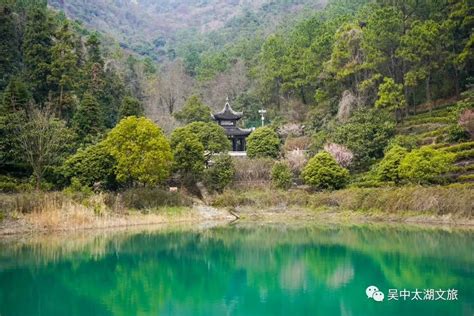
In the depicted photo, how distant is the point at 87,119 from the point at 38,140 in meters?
5.96

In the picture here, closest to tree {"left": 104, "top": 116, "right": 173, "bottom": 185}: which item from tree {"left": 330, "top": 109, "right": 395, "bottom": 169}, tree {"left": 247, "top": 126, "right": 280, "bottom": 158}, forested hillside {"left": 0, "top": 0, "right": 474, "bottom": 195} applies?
forested hillside {"left": 0, "top": 0, "right": 474, "bottom": 195}

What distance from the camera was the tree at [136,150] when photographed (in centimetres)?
3111

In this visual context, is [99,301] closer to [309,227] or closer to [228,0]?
[309,227]

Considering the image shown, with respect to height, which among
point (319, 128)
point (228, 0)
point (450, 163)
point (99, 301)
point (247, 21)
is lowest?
point (99, 301)

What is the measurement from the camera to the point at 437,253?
750 inches

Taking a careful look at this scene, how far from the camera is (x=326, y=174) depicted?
3400 centimetres

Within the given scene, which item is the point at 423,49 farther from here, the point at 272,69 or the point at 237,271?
the point at 237,271

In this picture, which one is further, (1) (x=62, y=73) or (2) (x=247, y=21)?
(2) (x=247, y=21)

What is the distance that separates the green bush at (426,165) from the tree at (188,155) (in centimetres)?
1270

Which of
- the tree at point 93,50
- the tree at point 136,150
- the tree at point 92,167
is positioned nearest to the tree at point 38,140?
the tree at point 92,167

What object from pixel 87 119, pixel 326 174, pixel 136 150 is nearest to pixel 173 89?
pixel 87 119

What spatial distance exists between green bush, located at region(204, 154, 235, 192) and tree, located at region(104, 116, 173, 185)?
14.8ft

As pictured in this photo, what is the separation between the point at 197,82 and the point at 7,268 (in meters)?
48.6

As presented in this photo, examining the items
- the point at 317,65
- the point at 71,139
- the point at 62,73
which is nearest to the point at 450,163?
the point at 317,65
